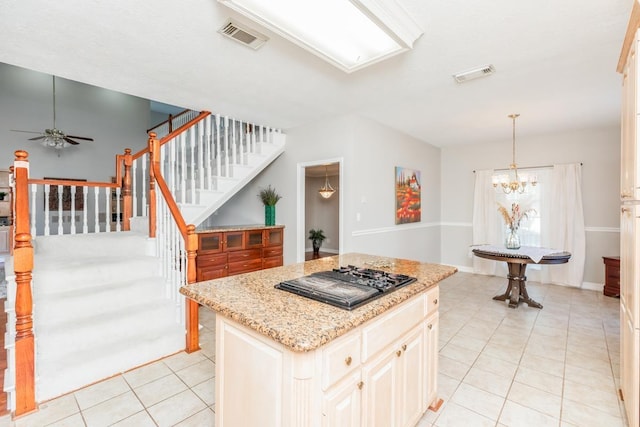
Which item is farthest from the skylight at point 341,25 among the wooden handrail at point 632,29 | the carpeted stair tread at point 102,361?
the carpeted stair tread at point 102,361

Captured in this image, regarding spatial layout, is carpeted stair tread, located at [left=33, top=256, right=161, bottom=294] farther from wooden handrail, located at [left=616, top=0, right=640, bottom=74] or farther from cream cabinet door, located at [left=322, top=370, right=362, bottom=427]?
wooden handrail, located at [left=616, top=0, right=640, bottom=74]

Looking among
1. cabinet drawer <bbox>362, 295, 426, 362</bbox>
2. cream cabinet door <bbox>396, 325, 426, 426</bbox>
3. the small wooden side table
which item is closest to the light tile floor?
cream cabinet door <bbox>396, 325, 426, 426</bbox>

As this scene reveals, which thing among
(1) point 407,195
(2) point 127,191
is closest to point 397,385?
(1) point 407,195

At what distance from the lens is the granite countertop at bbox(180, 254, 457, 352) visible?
3.48 feet

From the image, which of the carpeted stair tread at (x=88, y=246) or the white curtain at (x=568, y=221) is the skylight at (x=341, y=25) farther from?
the white curtain at (x=568, y=221)

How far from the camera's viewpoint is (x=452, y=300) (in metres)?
4.32

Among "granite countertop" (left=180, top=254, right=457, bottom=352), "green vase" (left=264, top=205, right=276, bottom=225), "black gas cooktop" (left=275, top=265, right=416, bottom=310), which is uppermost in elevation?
"green vase" (left=264, top=205, right=276, bottom=225)

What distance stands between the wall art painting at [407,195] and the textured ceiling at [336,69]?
46.4 inches

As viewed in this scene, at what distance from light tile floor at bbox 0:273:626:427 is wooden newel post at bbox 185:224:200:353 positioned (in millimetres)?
106

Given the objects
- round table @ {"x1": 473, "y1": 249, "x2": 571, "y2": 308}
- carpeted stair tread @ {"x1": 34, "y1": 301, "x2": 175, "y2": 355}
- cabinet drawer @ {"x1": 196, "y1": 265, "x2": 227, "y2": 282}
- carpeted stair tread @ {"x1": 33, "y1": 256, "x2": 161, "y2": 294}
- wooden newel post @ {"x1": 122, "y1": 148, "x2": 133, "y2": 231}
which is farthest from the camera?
wooden newel post @ {"x1": 122, "y1": 148, "x2": 133, "y2": 231}

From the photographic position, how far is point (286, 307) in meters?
1.31

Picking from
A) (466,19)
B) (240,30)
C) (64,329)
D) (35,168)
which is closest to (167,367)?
(64,329)

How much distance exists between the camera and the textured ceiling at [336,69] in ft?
6.55

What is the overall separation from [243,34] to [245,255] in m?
3.08
